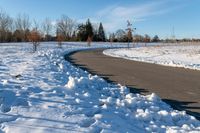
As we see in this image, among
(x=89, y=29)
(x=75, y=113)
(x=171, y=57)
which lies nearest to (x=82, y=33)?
(x=89, y=29)

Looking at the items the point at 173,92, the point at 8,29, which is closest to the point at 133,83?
the point at 173,92

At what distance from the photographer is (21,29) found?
4387 inches

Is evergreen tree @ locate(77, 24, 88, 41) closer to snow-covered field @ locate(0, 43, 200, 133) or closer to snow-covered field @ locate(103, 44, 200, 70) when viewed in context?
snow-covered field @ locate(103, 44, 200, 70)

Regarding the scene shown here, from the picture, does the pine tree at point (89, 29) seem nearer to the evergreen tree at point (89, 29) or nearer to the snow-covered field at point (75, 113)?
the evergreen tree at point (89, 29)

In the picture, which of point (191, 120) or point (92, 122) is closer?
point (92, 122)

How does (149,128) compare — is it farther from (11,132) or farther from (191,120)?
(11,132)

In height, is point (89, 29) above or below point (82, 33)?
above

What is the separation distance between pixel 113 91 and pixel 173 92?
229 centimetres

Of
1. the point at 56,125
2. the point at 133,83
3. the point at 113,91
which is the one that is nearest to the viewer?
the point at 56,125

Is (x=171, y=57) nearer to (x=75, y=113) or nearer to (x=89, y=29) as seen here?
(x=75, y=113)

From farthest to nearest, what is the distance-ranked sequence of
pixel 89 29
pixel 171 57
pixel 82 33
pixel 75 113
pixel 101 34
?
1. pixel 101 34
2. pixel 82 33
3. pixel 89 29
4. pixel 171 57
5. pixel 75 113

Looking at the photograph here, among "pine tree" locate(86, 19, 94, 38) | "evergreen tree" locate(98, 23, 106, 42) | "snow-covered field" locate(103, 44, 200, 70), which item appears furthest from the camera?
"evergreen tree" locate(98, 23, 106, 42)

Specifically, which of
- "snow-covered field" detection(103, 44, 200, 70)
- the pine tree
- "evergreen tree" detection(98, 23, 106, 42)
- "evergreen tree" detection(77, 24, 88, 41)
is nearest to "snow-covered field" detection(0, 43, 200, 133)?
"snow-covered field" detection(103, 44, 200, 70)

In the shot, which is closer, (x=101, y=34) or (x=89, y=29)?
(x=89, y=29)
